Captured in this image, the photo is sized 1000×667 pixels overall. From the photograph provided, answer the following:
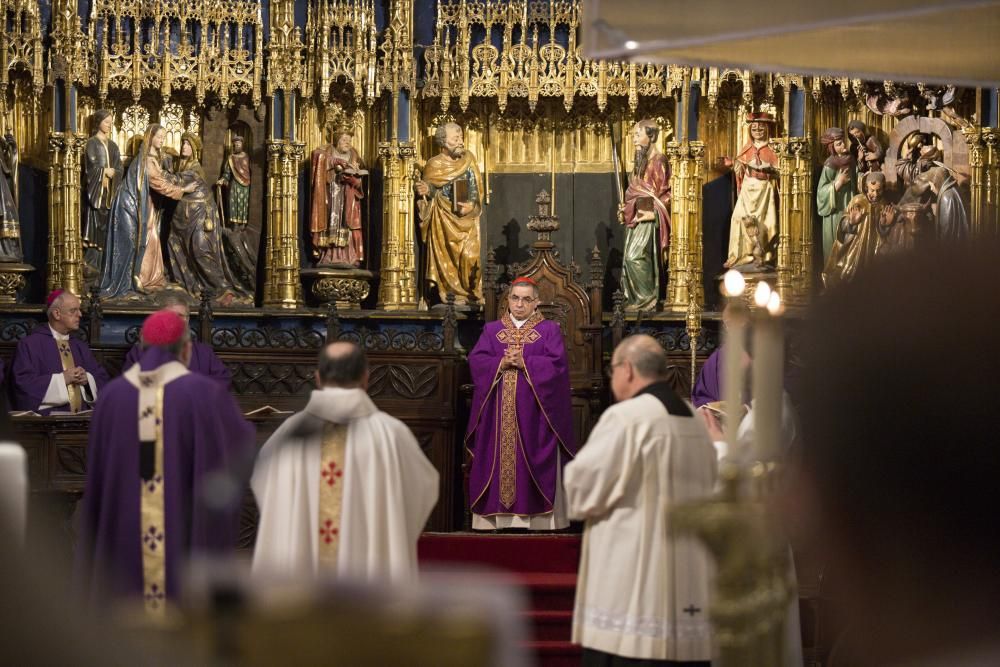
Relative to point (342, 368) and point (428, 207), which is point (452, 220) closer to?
point (428, 207)

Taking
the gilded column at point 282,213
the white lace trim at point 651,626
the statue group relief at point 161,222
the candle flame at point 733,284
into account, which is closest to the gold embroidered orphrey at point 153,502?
the white lace trim at point 651,626

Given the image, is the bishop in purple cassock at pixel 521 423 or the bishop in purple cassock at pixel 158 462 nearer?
the bishop in purple cassock at pixel 158 462

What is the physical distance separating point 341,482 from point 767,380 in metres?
4.29

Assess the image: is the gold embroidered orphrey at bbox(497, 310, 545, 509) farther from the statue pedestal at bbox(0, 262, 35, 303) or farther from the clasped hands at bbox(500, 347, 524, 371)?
the statue pedestal at bbox(0, 262, 35, 303)

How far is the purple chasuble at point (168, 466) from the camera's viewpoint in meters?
6.09

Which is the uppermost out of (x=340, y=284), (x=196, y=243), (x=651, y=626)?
(x=196, y=243)

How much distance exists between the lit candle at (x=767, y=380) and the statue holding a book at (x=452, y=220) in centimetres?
1028

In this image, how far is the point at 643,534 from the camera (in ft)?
18.1

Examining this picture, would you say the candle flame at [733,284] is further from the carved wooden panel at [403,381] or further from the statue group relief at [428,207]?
the statue group relief at [428,207]

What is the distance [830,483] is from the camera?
3.15ft

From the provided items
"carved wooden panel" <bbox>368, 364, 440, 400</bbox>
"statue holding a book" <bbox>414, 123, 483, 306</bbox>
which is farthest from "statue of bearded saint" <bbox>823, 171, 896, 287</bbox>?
"carved wooden panel" <bbox>368, 364, 440, 400</bbox>

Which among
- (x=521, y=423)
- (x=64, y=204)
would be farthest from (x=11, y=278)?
(x=521, y=423)

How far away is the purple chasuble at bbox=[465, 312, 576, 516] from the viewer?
10.3m

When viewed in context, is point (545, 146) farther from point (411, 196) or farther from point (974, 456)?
point (974, 456)
